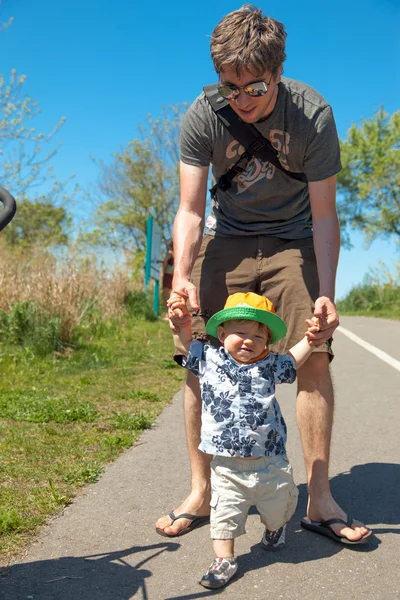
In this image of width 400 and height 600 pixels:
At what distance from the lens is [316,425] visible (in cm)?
357

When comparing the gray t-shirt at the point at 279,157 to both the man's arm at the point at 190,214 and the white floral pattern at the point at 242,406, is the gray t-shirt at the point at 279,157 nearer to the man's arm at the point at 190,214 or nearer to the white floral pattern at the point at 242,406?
the man's arm at the point at 190,214

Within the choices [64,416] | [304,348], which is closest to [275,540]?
[304,348]

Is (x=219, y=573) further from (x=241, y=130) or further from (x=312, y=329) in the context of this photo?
(x=241, y=130)

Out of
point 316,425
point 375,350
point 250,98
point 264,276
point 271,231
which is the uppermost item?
point 250,98

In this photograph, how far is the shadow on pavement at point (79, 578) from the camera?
2.75 metres

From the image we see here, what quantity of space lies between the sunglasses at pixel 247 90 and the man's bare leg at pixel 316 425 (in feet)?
4.12

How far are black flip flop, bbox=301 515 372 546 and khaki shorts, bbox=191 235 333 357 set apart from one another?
0.80 meters

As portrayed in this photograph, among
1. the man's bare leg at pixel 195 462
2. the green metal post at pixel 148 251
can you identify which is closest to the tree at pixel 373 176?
the green metal post at pixel 148 251

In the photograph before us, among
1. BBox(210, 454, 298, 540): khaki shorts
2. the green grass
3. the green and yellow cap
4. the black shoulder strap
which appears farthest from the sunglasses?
the green grass

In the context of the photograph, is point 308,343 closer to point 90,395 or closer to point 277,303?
point 277,303

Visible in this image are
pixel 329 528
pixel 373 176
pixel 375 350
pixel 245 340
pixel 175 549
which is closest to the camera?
pixel 245 340

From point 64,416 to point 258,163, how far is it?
2.82m

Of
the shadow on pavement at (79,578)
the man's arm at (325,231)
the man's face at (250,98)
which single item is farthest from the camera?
the man's arm at (325,231)

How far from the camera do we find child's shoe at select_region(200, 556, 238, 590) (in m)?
2.87
